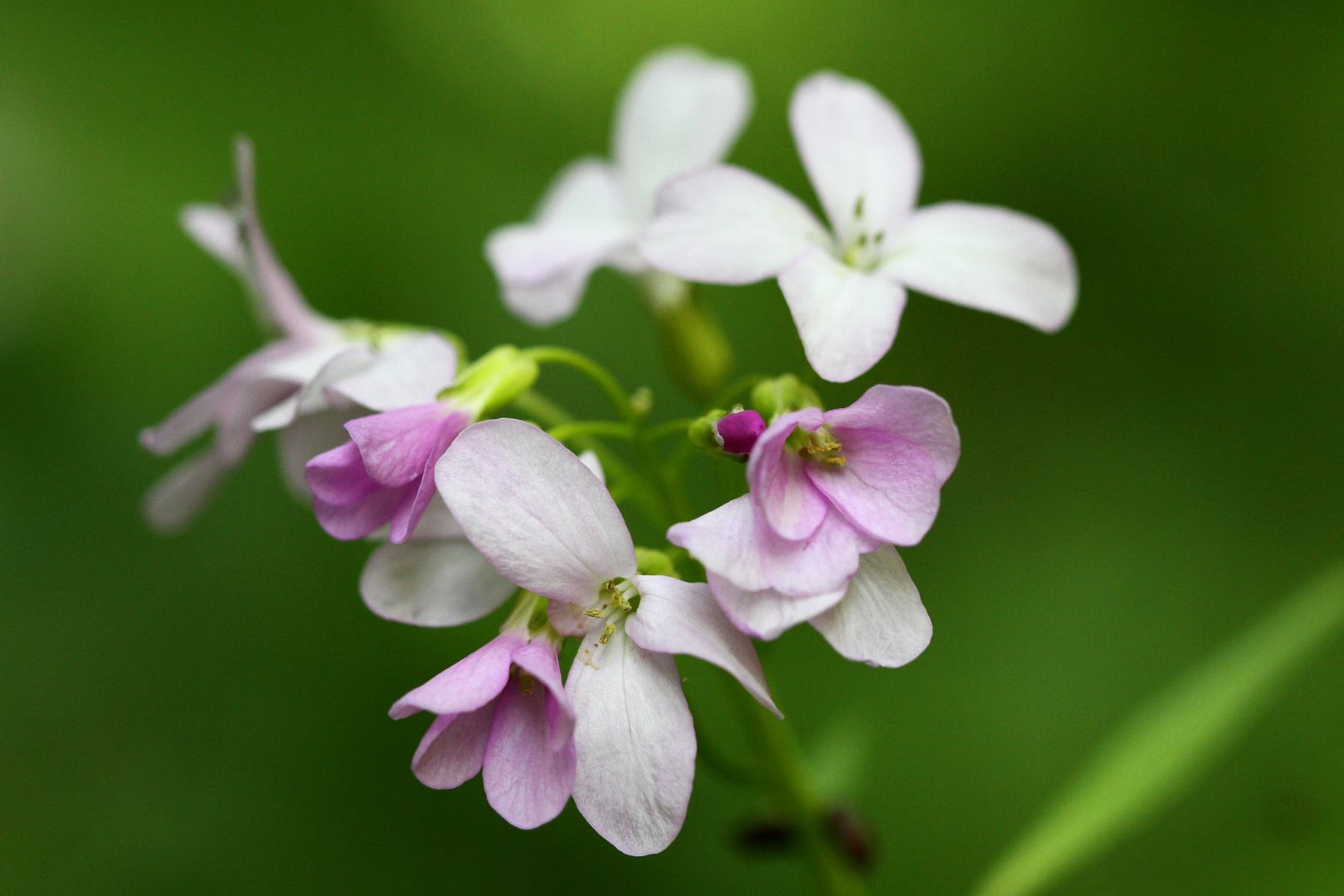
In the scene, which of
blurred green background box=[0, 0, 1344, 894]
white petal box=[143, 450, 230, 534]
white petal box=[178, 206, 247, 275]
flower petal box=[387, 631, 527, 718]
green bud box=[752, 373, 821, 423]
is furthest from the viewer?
blurred green background box=[0, 0, 1344, 894]

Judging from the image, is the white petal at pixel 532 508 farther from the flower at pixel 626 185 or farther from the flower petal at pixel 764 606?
the flower at pixel 626 185

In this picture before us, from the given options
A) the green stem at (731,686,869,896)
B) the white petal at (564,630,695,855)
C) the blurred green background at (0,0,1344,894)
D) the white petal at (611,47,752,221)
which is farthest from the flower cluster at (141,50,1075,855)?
the blurred green background at (0,0,1344,894)

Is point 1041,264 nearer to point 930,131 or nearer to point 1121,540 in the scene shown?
point 1121,540

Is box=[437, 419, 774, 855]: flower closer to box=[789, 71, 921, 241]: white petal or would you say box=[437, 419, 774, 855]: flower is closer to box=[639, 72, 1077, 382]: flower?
box=[639, 72, 1077, 382]: flower

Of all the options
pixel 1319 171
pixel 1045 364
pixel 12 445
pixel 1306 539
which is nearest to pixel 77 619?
pixel 12 445

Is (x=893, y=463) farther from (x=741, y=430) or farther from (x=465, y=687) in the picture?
(x=465, y=687)

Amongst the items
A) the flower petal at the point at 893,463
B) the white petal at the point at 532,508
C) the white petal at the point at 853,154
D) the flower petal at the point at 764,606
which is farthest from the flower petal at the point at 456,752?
the white petal at the point at 853,154
